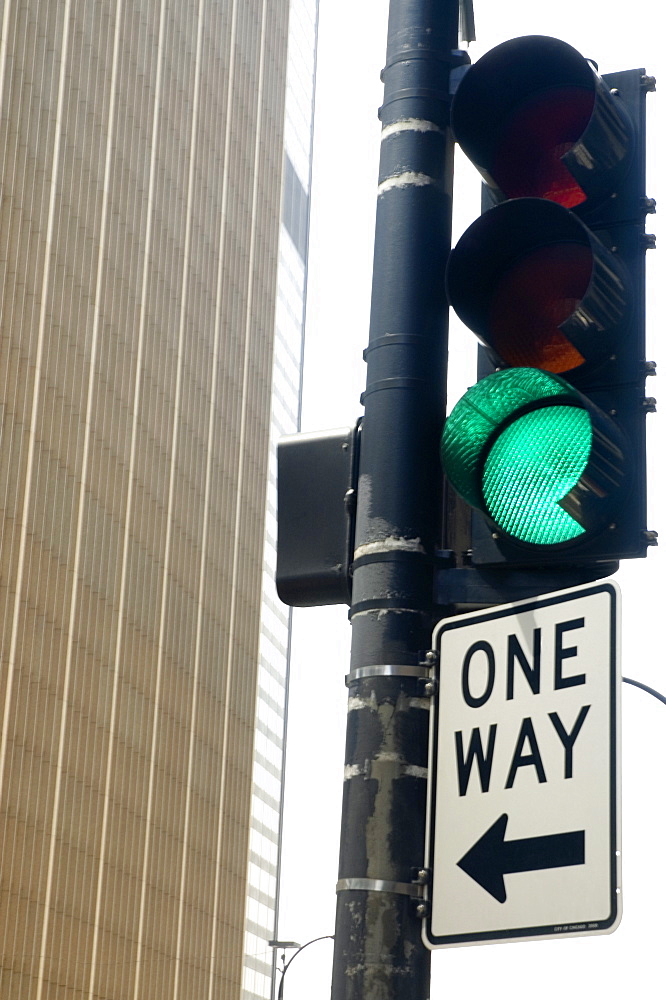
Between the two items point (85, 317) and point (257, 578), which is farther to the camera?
point (257, 578)

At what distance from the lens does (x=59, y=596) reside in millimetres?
54125

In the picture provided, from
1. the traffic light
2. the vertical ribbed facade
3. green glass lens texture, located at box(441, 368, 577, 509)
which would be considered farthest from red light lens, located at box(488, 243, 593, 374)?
the vertical ribbed facade

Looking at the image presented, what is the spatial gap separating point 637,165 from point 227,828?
68.7 metres

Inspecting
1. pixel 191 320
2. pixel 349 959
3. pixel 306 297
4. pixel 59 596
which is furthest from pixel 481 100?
pixel 306 297

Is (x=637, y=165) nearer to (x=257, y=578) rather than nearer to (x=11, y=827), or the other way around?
(x=11, y=827)

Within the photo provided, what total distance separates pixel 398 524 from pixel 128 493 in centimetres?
5812

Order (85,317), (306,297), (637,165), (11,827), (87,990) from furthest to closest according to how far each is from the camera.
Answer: (306,297)
(85,317)
(87,990)
(11,827)
(637,165)

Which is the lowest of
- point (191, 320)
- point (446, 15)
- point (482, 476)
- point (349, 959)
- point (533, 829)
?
point (349, 959)

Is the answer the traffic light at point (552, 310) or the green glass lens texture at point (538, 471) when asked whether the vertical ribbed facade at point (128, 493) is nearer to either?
the traffic light at point (552, 310)

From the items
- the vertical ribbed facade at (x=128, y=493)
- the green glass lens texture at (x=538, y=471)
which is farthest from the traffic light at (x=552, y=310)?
the vertical ribbed facade at (x=128, y=493)

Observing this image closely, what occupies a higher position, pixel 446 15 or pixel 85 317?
pixel 85 317

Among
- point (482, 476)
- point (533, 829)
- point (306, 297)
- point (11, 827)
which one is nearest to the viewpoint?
point (533, 829)

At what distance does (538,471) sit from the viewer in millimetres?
3125

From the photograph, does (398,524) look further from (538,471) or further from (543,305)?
(543,305)
